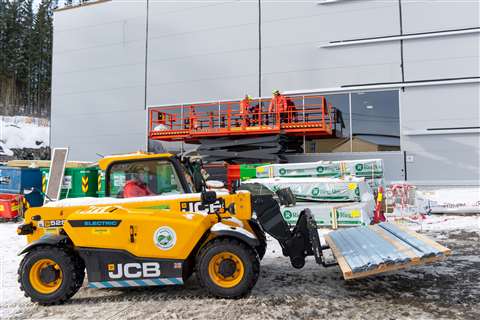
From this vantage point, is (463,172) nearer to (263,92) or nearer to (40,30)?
(263,92)

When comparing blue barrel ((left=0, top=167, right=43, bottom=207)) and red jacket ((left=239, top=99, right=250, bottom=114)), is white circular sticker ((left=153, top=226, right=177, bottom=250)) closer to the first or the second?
blue barrel ((left=0, top=167, right=43, bottom=207))

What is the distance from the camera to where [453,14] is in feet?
39.4

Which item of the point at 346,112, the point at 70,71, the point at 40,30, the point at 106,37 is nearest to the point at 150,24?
the point at 106,37

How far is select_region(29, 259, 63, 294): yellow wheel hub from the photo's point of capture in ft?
12.4

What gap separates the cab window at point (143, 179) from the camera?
13.7 feet

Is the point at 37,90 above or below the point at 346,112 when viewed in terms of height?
above

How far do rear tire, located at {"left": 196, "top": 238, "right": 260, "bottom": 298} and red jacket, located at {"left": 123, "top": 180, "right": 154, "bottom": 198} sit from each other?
43.3 inches

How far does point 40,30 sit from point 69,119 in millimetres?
38779

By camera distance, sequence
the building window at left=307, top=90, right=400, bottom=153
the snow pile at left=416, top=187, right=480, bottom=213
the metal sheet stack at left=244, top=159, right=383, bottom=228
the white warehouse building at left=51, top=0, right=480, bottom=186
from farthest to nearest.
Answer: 1. the building window at left=307, top=90, right=400, bottom=153
2. the white warehouse building at left=51, top=0, right=480, bottom=186
3. the snow pile at left=416, top=187, right=480, bottom=213
4. the metal sheet stack at left=244, top=159, right=383, bottom=228

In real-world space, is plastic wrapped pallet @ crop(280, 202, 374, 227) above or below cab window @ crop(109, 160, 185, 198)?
below

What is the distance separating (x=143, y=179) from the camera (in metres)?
4.26

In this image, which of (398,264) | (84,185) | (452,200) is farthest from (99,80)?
(398,264)

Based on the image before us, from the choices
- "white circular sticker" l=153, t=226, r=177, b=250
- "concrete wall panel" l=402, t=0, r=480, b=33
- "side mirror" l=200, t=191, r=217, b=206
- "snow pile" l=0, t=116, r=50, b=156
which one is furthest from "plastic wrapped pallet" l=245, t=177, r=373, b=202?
"snow pile" l=0, t=116, r=50, b=156

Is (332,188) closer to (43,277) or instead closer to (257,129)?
(257,129)
